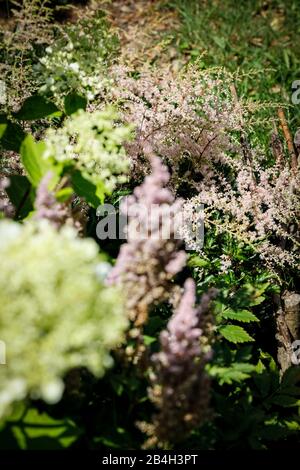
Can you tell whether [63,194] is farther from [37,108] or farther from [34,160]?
[37,108]

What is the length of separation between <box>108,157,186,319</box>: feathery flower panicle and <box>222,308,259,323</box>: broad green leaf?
615 millimetres

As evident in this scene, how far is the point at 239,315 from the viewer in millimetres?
1834

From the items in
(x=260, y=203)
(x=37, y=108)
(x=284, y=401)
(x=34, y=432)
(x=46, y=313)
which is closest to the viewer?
(x=46, y=313)

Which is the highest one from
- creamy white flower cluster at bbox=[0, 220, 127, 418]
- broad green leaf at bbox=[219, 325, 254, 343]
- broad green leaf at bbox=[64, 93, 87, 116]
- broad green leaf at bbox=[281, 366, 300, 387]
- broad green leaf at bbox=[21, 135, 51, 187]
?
broad green leaf at bbox=[64, 93, 87, 116]

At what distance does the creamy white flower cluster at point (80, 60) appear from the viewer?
5.92ft

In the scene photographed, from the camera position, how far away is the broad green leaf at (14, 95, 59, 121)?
5.84 feet

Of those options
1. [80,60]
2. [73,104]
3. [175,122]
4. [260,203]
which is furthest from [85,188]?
[260,203]

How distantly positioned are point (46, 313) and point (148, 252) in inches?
15.4

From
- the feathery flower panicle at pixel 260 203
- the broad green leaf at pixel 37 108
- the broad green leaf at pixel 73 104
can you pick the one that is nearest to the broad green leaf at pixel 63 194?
the broad green leaf at pixel 73 104

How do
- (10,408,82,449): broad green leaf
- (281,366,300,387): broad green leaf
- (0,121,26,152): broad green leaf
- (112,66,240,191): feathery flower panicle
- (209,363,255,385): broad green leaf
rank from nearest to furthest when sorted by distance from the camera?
(10,408,82,449): broad green leaf → (209,363,255,385): broad green leaf → (281,366,300,387): broad green leaf → (0,121,26,152): broad green leaf → (112,66,240,191): feathery flower panicle

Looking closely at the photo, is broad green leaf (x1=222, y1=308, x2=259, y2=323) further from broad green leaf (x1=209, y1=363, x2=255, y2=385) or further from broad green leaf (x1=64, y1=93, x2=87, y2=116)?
broad green leaf (x1=64, y1=93, x2=87, y2=116)

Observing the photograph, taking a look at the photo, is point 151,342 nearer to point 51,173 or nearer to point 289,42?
point 51,173

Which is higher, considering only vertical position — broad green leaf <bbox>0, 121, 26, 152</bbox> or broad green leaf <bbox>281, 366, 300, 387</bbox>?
broad green leaf <bbox>0, 121, 26, 152</bbox>

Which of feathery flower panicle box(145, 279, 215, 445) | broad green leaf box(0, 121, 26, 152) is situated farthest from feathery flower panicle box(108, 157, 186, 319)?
broad green leaf box(0, 121, 26, 152)
